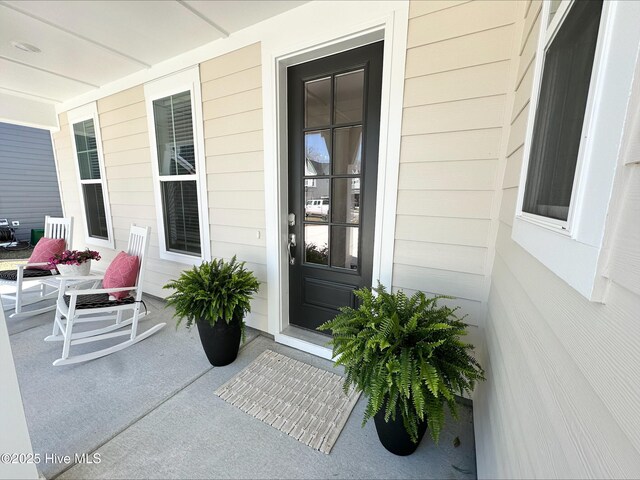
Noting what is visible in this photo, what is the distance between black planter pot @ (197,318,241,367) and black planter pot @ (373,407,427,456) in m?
1.21

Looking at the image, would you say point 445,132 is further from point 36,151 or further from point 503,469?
point 36,151

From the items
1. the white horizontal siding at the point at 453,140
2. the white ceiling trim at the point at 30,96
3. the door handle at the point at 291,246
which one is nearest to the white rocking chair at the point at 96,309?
the door handle at the point at 291,246

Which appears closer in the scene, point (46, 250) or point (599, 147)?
point (599, 147)

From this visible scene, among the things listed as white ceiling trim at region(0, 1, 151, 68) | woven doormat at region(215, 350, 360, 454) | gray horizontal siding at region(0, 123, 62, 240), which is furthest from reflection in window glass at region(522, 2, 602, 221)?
gray horizontal siding at region(0, 123, 62, 240)

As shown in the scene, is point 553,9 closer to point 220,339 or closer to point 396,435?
point 396,435

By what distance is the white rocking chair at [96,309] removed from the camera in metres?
2.01

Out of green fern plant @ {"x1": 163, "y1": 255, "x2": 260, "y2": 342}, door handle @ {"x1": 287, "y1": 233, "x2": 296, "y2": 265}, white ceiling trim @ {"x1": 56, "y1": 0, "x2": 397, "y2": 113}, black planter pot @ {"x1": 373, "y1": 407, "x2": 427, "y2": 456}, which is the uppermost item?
white ceiling trim @ {"x1": 56, "y1": 0, "x2": 397, "y2": 113}

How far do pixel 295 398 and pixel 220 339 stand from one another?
0.72 metres

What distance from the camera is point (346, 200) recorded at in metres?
2.02

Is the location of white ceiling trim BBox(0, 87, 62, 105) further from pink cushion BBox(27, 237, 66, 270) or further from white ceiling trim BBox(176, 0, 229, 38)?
white ceiling trim BBox(176, 0, 229, 38)

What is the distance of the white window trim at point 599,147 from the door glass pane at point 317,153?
168cm

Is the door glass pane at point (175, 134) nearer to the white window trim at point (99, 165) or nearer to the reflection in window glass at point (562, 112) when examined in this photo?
the white window trim at point (99, 165)

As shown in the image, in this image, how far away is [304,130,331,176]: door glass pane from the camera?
2030 mm

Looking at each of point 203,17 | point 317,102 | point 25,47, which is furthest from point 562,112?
point 25,47
